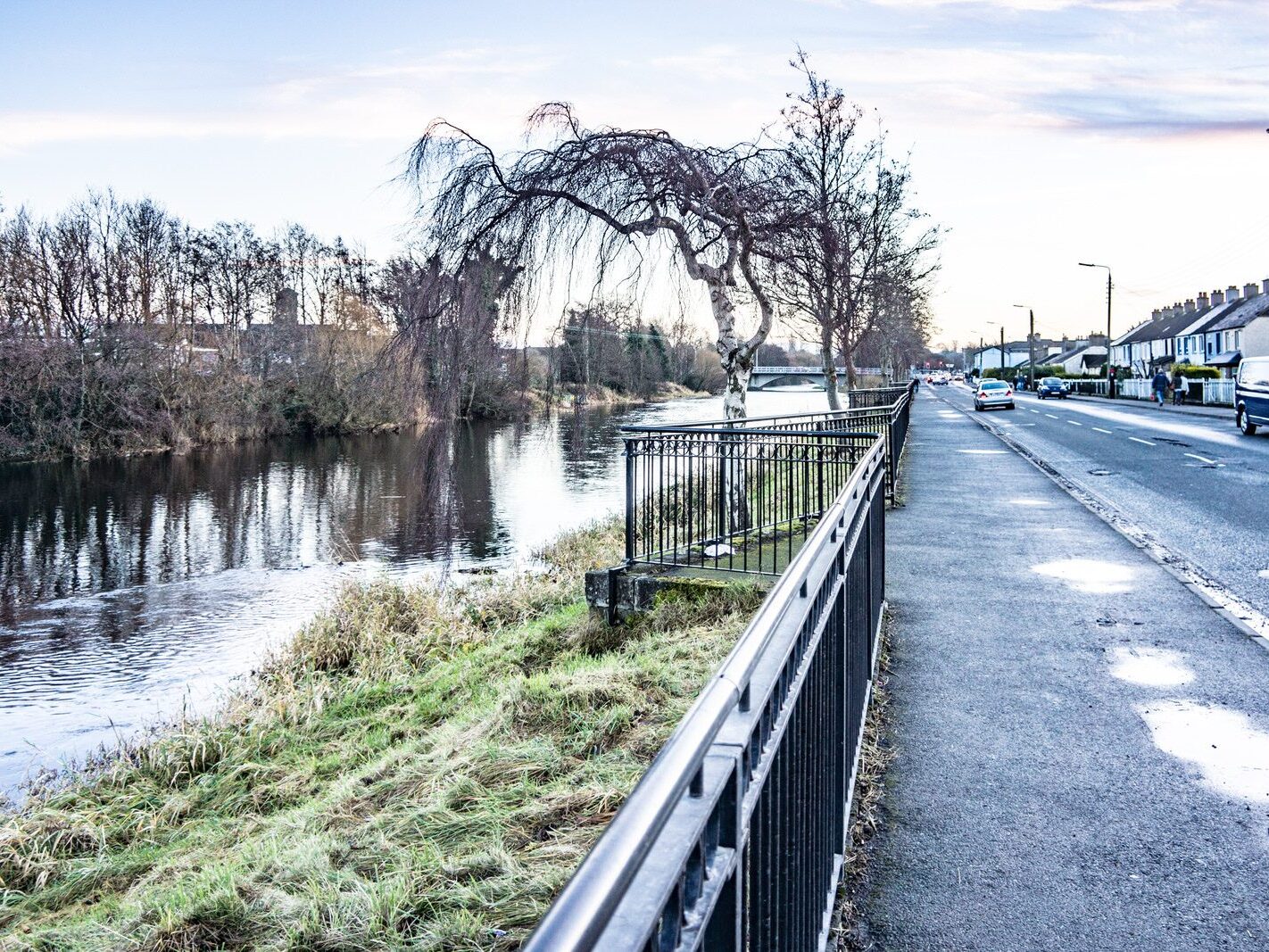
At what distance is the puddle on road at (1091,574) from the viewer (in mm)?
8578

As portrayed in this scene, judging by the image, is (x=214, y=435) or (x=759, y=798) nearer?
(x=759, y=798)

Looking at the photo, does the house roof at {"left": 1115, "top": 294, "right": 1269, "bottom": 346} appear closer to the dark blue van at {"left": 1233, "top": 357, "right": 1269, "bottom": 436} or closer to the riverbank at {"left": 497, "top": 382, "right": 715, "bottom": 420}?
the dark blue van at {"left": 1233, "top": 357, "right": 1269, "bottom": 436}

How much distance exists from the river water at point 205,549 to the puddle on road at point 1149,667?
410cm

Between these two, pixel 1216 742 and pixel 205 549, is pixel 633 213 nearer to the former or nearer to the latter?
pixel 1216 742

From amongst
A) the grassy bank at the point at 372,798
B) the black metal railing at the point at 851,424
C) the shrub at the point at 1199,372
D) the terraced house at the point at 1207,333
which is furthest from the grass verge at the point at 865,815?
the terraced house at the point at 1207,333

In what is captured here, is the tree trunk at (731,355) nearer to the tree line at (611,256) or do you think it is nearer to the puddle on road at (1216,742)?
the tree line at (611,256)

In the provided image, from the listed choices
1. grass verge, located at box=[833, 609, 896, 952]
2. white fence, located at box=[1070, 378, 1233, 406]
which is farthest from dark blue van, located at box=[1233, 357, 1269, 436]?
grass verge, located at box=[833, 609, 896, 952]

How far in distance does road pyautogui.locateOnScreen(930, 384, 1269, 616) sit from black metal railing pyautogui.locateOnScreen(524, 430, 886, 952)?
19.5ft

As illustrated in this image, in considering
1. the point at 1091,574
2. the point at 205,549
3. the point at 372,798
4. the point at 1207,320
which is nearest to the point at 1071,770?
the point at 372,798

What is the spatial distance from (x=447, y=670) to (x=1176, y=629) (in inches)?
273

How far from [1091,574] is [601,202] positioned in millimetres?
6298

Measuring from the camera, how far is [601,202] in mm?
11008

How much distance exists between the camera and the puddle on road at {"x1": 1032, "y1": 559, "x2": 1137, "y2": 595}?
8.58 m

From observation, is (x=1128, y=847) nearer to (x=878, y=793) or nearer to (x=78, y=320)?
(x=878, y=793)
